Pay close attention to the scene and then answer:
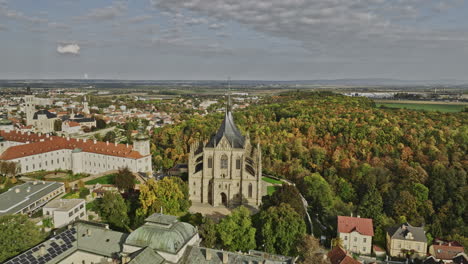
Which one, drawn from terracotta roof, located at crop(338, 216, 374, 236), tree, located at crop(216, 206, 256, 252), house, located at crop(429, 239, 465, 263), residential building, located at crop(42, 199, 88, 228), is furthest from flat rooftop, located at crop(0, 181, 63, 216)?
house, located at crop(429, 239, 465, 263)

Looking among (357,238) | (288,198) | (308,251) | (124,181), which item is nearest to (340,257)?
(308,251)

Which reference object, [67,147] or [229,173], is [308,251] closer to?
[229,173]

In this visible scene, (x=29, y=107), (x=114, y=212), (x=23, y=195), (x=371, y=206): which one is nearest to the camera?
(x=114, y=212)

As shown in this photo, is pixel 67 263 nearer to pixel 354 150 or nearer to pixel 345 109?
pixel 354 150

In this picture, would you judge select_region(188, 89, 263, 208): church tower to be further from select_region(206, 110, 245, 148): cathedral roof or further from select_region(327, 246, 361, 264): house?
select_region(327, 246, 361, 264): house

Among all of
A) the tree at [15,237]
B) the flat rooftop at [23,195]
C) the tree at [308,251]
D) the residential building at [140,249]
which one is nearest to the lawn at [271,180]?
the tree at [308,251]
